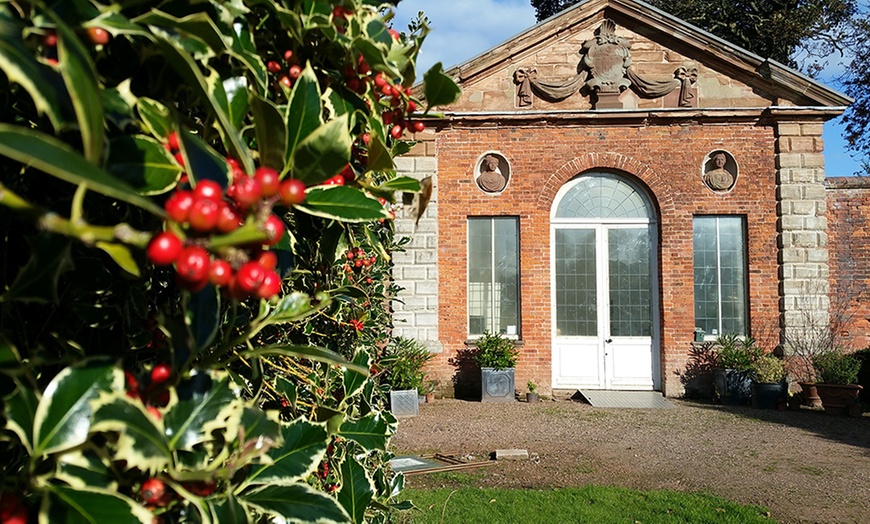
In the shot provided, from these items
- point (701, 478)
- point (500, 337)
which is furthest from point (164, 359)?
point (500, 337)

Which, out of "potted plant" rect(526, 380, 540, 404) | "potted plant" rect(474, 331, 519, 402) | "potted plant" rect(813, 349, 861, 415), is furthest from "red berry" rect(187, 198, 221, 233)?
"potted plant" rect(813, 349, 861, 415)

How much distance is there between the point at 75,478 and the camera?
2.00 ft

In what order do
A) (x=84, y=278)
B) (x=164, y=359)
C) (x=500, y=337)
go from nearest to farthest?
(x=84, y=278), (x=164, y=359), (x=500, y=337)

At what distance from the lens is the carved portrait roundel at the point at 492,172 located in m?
11.7

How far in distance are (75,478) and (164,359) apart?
0.90 feet

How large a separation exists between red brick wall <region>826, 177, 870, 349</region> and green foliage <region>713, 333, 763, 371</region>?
1584 millimetres

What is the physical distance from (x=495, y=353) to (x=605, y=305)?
211cm

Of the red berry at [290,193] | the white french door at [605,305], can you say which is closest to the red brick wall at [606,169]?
the white french door at [605,305]

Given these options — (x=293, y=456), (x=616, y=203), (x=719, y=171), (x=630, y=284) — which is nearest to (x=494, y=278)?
(x=630, y=284)

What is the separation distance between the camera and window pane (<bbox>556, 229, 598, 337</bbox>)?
11.7 meters

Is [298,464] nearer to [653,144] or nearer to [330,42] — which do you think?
[330,42]

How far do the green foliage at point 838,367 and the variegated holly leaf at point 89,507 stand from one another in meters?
11.8

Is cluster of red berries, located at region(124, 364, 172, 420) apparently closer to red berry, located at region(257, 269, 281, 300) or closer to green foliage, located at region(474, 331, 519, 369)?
red berry, located at region(257, 269, 281, 300)

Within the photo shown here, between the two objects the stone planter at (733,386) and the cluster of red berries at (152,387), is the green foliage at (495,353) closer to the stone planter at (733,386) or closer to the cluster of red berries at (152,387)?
the stone planter at (733,386)
